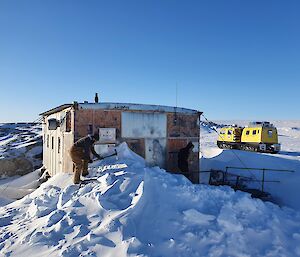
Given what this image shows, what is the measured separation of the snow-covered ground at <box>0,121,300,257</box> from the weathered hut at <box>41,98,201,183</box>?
2215 mm

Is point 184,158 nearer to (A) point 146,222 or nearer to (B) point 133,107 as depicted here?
(B) point 133,107

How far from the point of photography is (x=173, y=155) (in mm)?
11914

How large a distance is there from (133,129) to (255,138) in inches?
635

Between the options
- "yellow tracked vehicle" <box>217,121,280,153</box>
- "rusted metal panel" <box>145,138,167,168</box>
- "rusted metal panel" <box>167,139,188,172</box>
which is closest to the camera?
"rusted metal panel" <box>145,138,167,168</box>

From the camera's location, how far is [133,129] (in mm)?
10734

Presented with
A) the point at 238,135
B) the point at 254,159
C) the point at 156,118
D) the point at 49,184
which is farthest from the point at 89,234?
the point at 238,135

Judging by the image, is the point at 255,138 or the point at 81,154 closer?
the point at 81,154

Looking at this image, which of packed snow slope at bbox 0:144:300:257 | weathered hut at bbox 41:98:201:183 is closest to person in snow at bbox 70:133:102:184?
packed snow slope at bbox 0:144:300:257

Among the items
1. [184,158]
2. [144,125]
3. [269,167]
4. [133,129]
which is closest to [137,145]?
[133,129]

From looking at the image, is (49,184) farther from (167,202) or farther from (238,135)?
(238,135)

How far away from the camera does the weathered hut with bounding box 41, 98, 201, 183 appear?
996 cm

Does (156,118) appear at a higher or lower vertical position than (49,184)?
higher

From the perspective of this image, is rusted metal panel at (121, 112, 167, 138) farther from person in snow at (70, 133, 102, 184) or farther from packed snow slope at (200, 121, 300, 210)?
packed snow slope at (200, 121, 300, 210)

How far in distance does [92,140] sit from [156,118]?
128 inches
